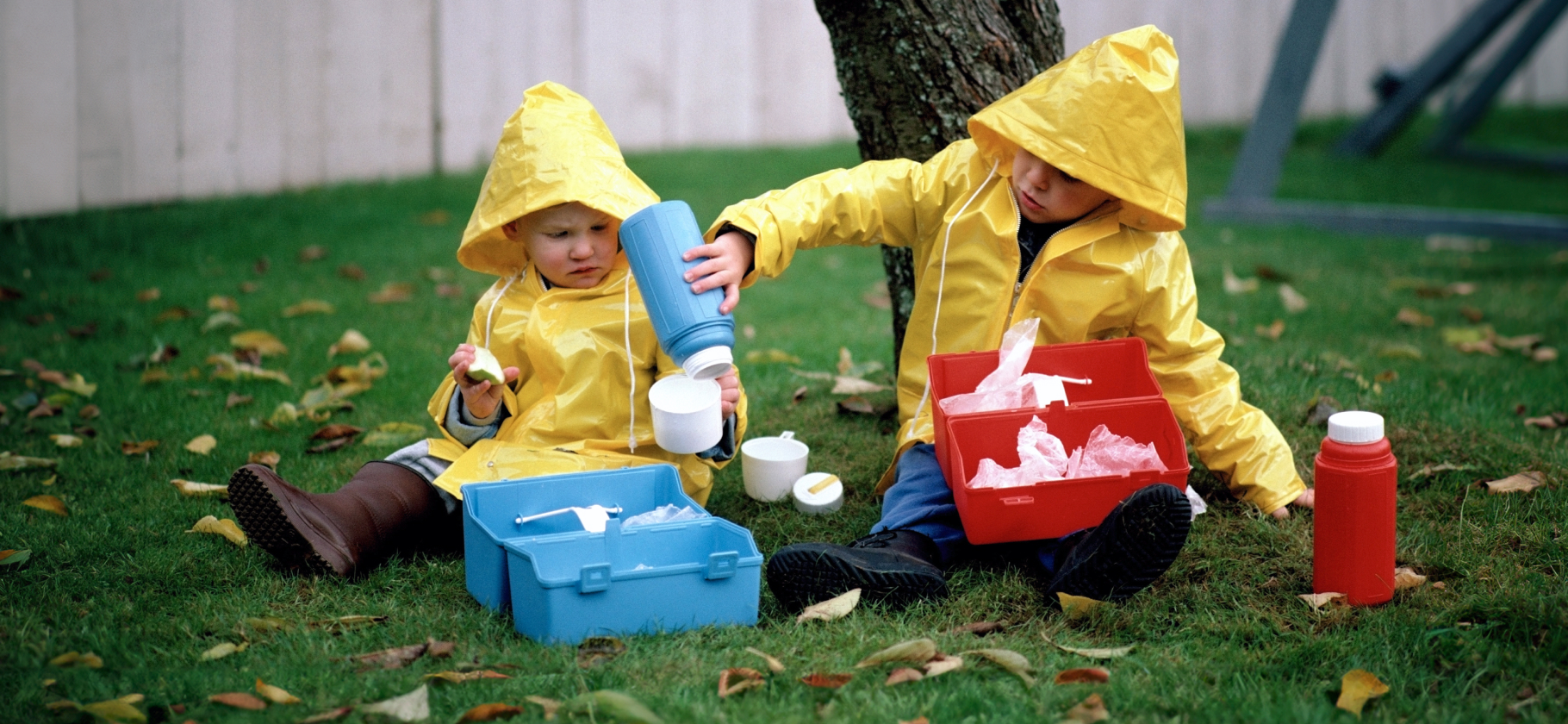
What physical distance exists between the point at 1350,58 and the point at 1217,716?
10.9 metres

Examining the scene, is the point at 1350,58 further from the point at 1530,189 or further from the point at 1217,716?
the point at 1217,716

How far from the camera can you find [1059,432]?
102 inches

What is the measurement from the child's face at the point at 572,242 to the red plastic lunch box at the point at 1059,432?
0.80 m

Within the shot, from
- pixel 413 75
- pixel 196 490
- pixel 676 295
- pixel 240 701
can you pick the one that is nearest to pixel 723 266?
pixel 676 295

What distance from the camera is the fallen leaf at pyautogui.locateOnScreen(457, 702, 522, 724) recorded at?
1899 millimetres

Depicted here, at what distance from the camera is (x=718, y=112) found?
31.3ft

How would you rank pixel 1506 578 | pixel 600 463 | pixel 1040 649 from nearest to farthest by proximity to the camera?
pixel 1040 649, pixel 1506 578, pixel 600 463

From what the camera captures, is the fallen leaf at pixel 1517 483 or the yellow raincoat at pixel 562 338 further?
the fallen leaf at pixel 1517 483

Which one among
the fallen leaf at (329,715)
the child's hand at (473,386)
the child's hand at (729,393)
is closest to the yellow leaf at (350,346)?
the child's hand at (473,386)

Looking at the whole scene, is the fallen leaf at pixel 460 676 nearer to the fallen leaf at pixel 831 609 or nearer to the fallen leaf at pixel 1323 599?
the fallen leaf at pixel 831 609

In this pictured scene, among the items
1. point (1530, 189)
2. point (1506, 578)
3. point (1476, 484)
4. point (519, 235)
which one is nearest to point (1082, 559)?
point (1506, 578)

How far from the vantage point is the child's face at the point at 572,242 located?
9.16 ft

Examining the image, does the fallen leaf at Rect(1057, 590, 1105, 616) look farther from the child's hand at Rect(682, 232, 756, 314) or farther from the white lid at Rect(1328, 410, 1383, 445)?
the child's hand at Rect(682, 232, 756, 314)

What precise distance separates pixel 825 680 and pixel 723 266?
0.81m
